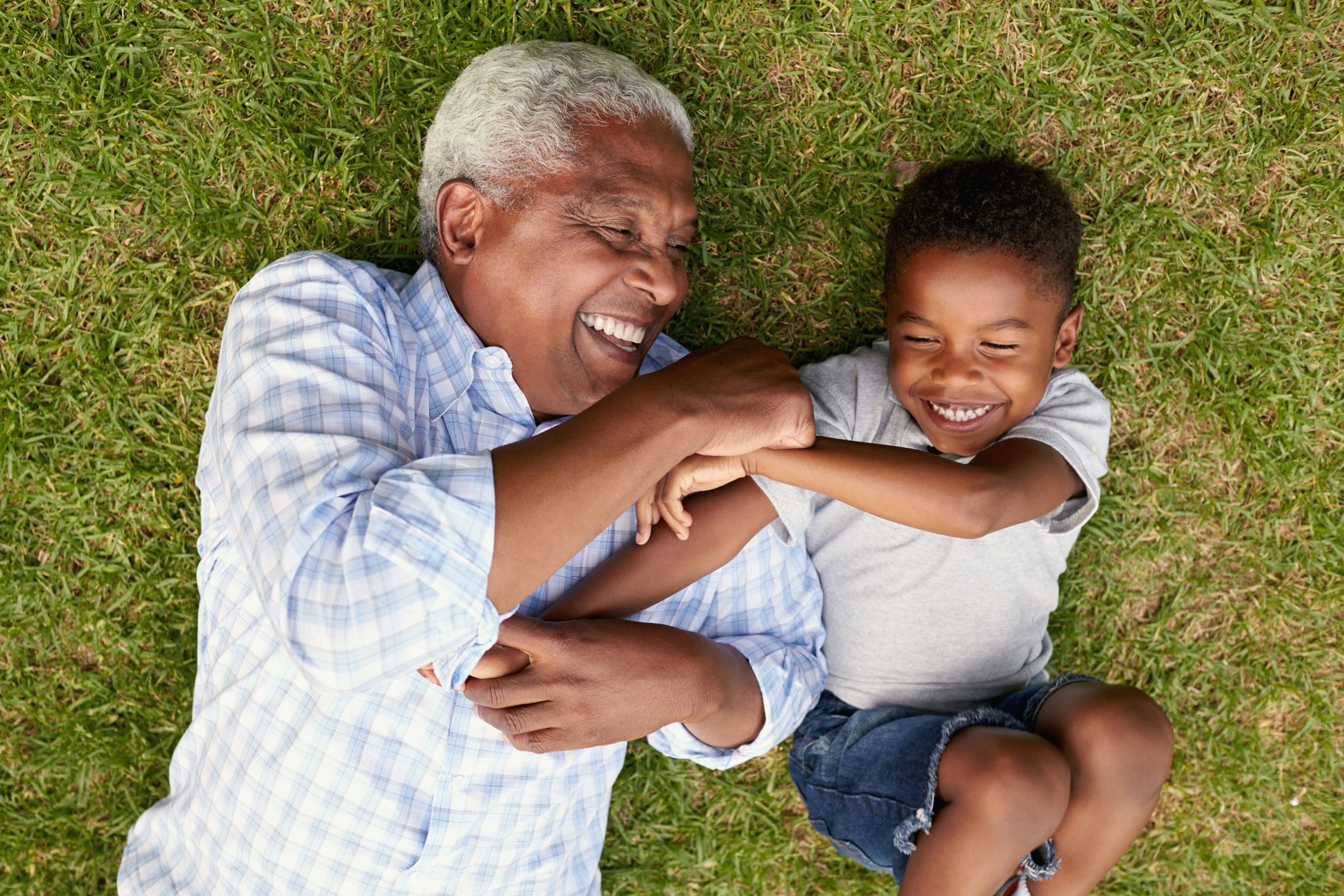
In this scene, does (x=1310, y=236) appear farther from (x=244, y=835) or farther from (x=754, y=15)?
(x=244, y=835)

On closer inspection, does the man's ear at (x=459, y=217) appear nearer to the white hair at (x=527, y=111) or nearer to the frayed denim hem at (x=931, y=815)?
the white hair at (x=527, y=111)

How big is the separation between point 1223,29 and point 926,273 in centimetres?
158

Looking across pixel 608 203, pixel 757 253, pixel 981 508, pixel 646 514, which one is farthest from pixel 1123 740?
pixel 608 203

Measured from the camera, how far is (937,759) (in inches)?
115

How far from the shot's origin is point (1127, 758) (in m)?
2.88

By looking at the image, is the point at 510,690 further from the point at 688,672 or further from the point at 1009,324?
the point at 1009,324

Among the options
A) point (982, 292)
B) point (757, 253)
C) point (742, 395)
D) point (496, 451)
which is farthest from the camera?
point (757, 253)

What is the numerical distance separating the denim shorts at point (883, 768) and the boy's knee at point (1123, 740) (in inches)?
7.1

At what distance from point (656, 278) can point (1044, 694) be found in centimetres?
189

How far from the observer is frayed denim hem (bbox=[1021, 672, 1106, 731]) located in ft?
10.3

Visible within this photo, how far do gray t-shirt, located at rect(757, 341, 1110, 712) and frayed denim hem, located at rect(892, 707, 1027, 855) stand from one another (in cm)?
21

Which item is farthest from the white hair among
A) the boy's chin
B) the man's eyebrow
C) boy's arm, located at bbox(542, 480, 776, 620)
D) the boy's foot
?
the boy's foot

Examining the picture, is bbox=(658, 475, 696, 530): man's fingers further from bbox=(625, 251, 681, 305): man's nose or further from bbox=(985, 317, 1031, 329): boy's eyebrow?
bbox=(985, 317, 1031, 329): boy's eyebrow

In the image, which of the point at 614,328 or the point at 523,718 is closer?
the point at 523,718
